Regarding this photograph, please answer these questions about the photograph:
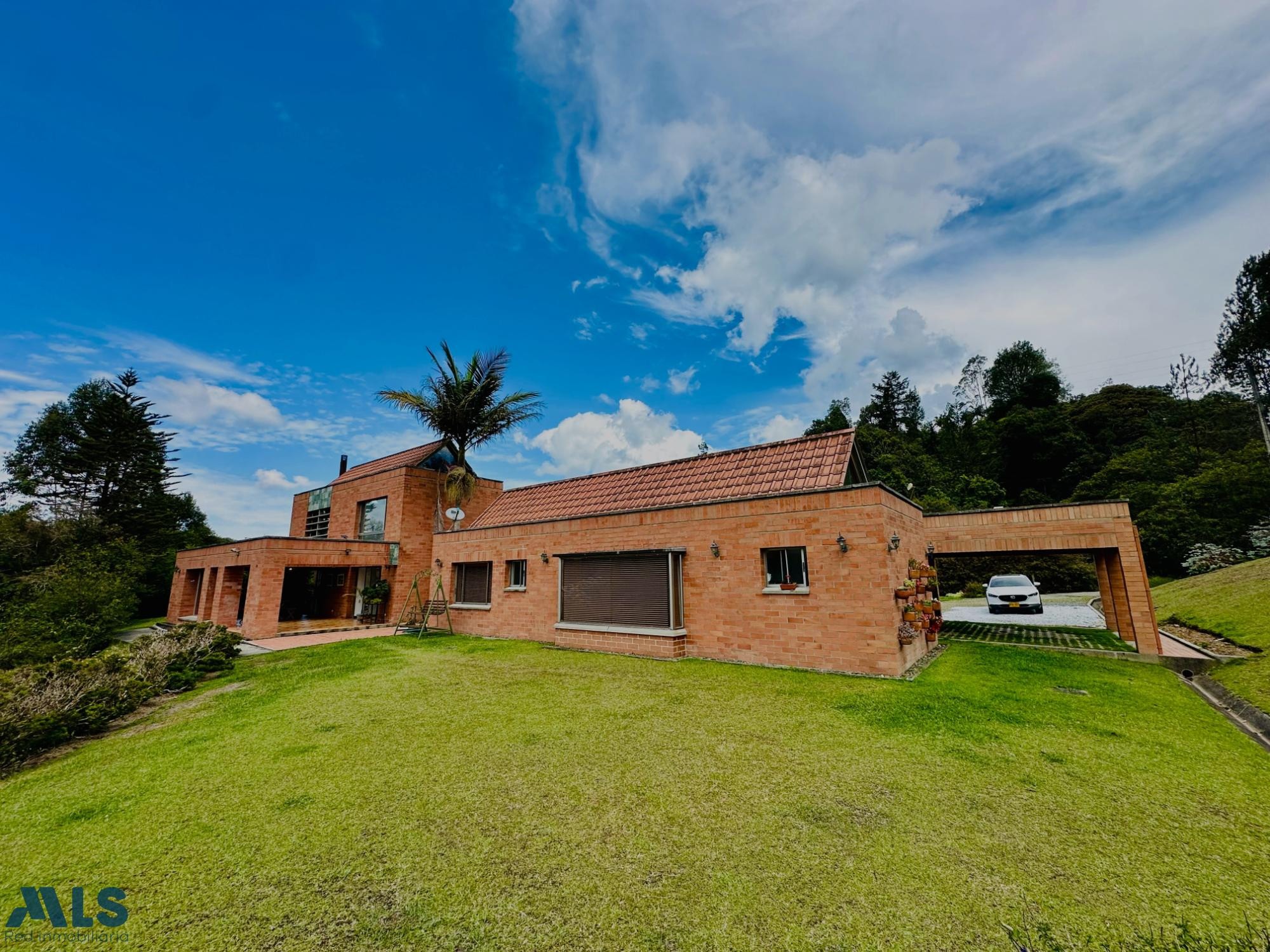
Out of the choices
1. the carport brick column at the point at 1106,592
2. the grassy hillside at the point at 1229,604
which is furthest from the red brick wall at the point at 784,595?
the grassy hillside at the point at 1229,604

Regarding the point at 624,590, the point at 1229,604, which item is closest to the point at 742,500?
the point at 624,590

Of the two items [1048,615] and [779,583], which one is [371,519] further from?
[1048,615]

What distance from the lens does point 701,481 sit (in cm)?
1257

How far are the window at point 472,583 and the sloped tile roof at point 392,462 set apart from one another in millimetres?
6344

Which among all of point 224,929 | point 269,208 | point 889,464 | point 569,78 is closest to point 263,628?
point 269,208

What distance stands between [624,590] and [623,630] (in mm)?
894

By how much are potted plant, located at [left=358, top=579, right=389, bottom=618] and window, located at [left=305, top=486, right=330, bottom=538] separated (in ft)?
17.8

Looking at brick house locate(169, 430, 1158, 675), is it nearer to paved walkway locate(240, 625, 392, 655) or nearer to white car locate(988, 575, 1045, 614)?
paved walkway locate(240, 625, 392, 655)

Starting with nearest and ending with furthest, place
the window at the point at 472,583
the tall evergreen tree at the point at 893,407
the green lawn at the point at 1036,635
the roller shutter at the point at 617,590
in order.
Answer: the roller shutter at the point at 617,590 → the green lawn at the point at 1036,635 → the window at the point at 472,583 → the tall evergreen tree at the point at 893,407

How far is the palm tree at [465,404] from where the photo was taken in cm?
1864

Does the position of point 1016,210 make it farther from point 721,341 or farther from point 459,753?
point 459,753

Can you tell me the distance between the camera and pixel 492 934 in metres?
2.55

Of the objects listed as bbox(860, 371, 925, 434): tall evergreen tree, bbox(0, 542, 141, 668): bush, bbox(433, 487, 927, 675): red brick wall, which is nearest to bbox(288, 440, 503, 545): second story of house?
bbox(0, 542, 141, 668): bush

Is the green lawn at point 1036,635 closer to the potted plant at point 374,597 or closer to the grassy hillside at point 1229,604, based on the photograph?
the grassy hillside at point 1229,604
